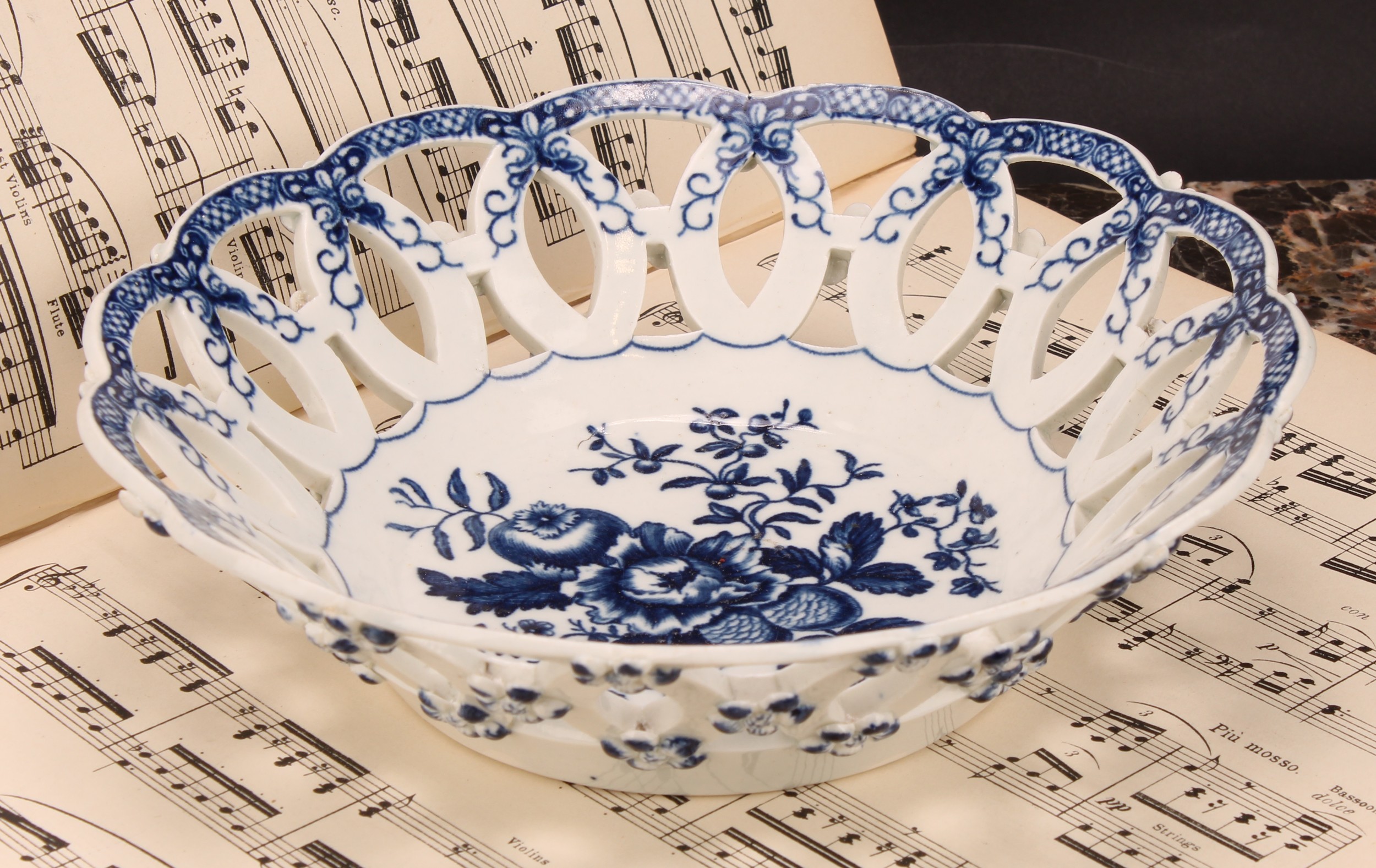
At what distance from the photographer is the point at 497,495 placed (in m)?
1.05

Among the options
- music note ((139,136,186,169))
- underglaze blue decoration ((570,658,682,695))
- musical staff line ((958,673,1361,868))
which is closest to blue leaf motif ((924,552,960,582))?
musical staff line ((958,673,1361,868))

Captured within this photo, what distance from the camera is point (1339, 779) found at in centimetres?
86

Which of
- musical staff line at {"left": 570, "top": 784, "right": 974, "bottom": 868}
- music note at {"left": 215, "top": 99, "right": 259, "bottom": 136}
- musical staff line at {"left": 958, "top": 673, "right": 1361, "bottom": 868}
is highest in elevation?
music note at {"left": 215, "top": 99, "right": 259, "bottom": 136}

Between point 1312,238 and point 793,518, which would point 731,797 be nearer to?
point 793,518

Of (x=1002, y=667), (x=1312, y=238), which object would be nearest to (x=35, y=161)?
(x=1002, y=667)

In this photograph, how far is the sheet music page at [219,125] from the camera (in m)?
1.11

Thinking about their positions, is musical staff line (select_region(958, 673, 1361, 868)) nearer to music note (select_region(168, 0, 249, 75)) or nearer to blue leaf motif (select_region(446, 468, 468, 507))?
blue leaf motif (select_region(446, 468, 468, 507))

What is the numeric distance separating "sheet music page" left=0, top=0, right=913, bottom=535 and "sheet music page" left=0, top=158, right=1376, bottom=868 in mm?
168

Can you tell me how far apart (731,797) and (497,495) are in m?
0.30

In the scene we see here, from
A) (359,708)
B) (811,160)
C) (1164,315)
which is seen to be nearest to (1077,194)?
(1164,315)

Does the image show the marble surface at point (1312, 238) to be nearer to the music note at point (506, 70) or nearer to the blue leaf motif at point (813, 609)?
the music note at point (506, 70)

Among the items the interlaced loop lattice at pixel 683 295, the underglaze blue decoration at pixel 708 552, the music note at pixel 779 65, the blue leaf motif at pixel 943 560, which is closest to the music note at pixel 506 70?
the interlaced loop lattice at pixel 683 295

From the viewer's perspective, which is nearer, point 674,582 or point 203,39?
point 674,582

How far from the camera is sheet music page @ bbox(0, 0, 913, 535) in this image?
111cm
